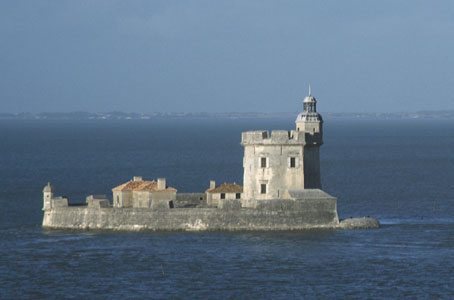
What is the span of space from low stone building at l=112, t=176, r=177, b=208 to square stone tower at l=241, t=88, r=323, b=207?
4916 millimetres

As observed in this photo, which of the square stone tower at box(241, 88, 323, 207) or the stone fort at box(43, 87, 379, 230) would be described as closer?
the stone fort at box(43, 87, 379, 230)

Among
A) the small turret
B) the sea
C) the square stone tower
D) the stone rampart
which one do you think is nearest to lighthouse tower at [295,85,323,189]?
the square stone tower

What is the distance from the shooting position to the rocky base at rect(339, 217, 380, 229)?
67.1 m

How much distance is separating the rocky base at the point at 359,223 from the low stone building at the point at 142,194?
10.6 meters

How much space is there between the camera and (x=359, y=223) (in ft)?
221

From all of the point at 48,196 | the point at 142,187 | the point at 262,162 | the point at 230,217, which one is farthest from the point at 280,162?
the point at 48,196

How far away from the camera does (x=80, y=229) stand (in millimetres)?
67375

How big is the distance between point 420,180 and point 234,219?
45312mm

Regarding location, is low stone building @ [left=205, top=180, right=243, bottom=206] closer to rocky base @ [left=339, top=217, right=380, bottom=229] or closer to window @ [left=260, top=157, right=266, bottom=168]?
window @ [left=260, top=157, right=266, bottom=168]

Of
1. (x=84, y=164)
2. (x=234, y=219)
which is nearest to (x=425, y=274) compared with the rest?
(x=234, y=219)

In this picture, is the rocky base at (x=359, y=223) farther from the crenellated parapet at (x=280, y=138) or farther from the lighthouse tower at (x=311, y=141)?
the crenellated parapet at (x=280, y=138)

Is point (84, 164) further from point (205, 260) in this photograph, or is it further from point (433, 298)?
point (433, 298)

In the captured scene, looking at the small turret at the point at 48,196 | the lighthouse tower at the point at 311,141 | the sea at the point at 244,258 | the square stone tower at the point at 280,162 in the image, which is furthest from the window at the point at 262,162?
the small turret at the point at 48,196

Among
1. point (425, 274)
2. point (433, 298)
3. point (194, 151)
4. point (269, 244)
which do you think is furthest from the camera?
point (194, 151)
